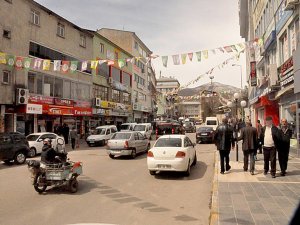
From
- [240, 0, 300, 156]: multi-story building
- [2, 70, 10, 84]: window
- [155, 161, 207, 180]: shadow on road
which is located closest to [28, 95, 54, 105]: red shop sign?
[2, 70, 10, 84]: window

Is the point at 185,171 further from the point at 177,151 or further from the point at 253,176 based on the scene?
the point at 253,176

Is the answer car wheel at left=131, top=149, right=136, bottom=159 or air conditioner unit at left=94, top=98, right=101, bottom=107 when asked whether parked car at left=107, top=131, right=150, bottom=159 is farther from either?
air conditioner unit at left=94, top=98, right=101, bottom=107

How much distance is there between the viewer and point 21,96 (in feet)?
82.2

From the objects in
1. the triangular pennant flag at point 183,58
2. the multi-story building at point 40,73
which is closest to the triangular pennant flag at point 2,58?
the multi-story building at point 40,73

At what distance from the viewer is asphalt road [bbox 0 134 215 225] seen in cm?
675

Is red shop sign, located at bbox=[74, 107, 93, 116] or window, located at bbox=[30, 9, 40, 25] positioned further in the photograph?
red shop sign, located at bbox=[74, 107, 93, 116]

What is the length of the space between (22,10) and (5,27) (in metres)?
2.83

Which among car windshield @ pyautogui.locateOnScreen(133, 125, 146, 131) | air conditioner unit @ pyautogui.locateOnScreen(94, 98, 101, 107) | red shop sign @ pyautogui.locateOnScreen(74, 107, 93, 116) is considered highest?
air conditioner unit @ pyautogui.locateOnScreen(94, 98, 101, 107)

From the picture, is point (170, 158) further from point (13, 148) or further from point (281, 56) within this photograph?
point (281, 56)

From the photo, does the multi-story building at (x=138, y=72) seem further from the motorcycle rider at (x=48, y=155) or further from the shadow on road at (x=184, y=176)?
the motorcycle rider at (x=48, y=155)

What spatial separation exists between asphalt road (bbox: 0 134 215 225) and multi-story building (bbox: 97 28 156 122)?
38.7 metres

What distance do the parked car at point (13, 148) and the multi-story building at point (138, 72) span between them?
111 feet

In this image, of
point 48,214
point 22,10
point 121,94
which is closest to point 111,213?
point 48,214

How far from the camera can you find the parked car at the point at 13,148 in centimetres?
1553
